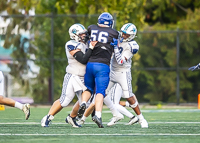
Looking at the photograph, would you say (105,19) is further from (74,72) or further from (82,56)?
(74,72)

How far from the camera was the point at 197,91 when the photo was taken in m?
16.2

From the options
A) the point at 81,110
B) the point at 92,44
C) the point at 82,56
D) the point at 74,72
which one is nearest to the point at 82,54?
the point at 82,56

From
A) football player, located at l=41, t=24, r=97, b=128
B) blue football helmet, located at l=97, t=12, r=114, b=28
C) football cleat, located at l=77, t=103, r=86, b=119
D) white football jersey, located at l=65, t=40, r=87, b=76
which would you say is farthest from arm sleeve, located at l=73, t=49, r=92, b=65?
football cleat, located at l=77, t=103, r=86, b=119

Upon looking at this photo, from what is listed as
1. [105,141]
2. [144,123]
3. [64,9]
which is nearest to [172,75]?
[64,9]

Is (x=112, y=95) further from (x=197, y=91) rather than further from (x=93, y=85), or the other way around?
(x=197, y=91)

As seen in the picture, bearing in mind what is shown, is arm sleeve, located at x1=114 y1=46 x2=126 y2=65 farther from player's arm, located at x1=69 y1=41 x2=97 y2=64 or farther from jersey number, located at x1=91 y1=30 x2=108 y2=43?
player's arm, located at x1=69 y1=41 x2=97 y2=64

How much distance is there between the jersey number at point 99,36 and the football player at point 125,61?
0.48 feet

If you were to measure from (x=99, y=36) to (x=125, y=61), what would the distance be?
0.54 metres

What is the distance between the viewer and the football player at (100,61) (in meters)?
8.30

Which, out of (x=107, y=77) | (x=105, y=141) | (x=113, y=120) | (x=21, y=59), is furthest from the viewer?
(x=21, y=59)

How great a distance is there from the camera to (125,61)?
27.9 feet

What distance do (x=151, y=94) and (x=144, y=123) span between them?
7604 millimetres

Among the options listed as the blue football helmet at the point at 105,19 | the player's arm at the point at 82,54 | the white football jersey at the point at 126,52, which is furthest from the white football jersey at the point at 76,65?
the white football jersey at the point at 126,52

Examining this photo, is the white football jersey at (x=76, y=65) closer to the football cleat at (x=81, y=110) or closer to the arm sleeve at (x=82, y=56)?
the arm sleeve at (x=82, y=56)
